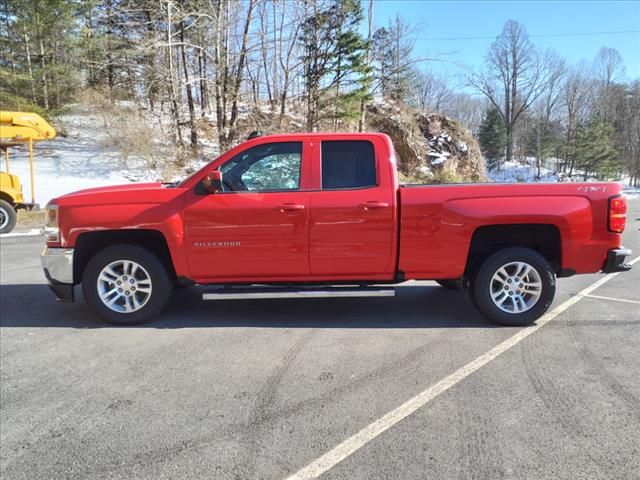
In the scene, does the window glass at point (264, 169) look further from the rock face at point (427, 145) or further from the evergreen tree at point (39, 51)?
the evergreen tree at point (39, 51)

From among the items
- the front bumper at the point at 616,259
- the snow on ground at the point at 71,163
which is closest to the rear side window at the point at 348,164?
the front bumper at the point at 616,259

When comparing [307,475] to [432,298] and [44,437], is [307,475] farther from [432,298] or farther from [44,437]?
[432,298]

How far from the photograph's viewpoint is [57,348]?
4430mm

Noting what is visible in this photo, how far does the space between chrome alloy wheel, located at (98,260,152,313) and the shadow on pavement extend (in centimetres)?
25

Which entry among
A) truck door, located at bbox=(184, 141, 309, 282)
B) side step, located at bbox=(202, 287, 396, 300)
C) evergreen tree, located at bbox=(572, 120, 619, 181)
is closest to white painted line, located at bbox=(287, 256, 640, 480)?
side step, located at bbox=(202, 287, 396, 300)

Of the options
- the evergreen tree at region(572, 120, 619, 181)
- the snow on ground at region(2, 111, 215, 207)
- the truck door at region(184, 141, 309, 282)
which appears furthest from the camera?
the evergreen tree at region(572, 120, 619, 181)

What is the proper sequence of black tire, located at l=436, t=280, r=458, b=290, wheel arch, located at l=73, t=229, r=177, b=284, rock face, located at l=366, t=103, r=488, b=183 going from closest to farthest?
wheel arch, located at l=73, t=229, r=177, b=284
black tire, located at l=436, t=280, r=458, b=290
rock face, located at l=366, t=103, r=488, b=183

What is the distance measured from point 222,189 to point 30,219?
14652 mm

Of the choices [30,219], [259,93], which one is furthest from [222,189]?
[259,93]

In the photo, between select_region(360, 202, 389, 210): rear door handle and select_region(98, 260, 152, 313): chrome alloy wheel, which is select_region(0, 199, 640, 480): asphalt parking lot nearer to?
select_region(98, 260, 152, 313): chrome alloy wheel

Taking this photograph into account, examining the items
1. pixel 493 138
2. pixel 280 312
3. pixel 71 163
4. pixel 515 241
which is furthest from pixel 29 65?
pixel 493 138

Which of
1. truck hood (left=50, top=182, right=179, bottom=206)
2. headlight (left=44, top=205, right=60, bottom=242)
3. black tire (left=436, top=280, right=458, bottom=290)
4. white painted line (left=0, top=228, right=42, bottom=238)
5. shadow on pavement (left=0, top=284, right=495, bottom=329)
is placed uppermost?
truck hood (left=50, top=182, right=179, bottom=206)

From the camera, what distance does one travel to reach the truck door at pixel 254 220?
4.73 m

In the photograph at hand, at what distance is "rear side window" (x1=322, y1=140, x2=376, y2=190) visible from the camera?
4.84 meters
